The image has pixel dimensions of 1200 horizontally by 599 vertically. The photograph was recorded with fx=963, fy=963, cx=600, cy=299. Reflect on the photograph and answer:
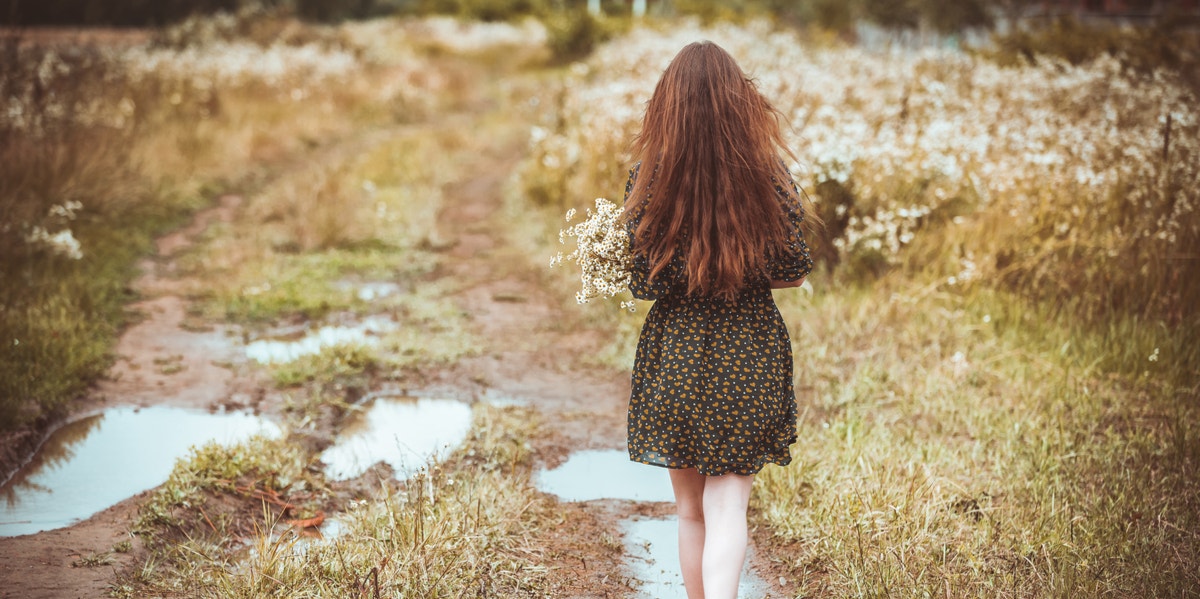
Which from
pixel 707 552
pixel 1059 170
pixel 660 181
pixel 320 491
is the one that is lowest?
Answer: pixel 320 491

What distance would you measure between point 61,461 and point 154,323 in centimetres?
186

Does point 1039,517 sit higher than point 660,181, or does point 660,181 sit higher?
point 660,181

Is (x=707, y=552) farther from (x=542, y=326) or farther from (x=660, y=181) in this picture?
(x=542, y=326)

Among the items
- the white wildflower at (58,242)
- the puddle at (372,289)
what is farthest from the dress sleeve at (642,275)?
the white wildflower at (58,242)

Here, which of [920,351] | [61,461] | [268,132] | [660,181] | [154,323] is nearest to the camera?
[660,181]

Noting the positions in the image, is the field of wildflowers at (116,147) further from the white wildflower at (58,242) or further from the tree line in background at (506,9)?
the tree line in background at (506,9)

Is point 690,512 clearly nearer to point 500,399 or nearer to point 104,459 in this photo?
point 500,399

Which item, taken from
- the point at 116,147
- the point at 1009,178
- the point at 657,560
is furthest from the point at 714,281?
the point at 116,147

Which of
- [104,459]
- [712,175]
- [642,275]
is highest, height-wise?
[712,175]

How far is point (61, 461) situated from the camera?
423 cm

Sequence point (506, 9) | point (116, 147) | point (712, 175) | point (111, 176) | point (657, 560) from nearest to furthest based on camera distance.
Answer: point (712, 175) → point (657, 560) → point (111, 176) → point (116, 147) → point (506, 9)

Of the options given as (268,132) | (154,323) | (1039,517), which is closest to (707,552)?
(1039,517)

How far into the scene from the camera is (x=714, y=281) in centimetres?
271

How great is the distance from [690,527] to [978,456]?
187 cm
